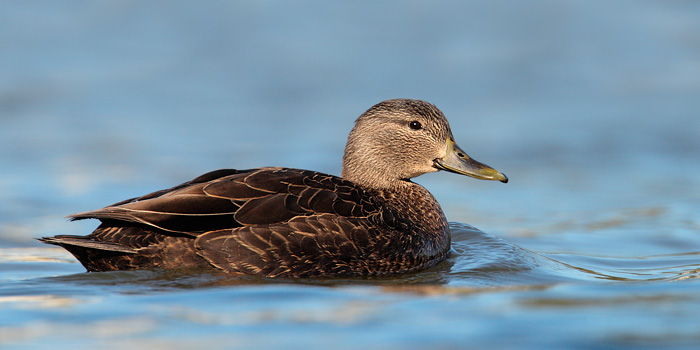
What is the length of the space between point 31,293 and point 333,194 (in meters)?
2.41

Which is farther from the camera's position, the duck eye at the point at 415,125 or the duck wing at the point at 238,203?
the duck eye at the point at 415,125

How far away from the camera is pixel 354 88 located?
14.7m

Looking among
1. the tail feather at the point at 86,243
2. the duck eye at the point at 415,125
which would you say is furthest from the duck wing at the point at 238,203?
the duck eye at the point at 415,125

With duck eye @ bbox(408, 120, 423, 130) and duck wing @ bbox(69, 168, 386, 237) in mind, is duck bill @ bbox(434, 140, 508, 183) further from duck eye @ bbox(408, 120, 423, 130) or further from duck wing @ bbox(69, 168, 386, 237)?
duck wing @ bbox(69, 168, 386, 237)

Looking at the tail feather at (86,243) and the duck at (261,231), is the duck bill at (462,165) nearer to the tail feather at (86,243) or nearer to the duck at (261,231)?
the duck at (261,231)

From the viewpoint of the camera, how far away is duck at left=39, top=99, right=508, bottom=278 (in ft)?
23.7

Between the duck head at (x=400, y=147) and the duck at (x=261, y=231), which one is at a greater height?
the duck head at (x=400, y=147)

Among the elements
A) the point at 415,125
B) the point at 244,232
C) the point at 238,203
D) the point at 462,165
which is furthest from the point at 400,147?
the point at 244,232

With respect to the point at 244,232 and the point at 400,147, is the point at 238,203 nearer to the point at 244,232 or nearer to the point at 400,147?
the point at 244,232

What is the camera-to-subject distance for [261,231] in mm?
7281

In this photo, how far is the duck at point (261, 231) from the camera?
284 inches

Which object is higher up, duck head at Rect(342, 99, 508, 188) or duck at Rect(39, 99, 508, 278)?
duck head at Rect(342, 99, 508, 188)

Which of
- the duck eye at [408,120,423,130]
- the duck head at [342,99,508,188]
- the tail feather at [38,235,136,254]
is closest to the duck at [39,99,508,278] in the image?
the tail feather at [38,235,136,254]

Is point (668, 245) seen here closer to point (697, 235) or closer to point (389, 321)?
point (697, 235)
